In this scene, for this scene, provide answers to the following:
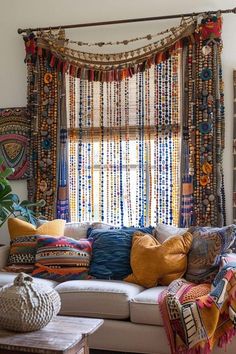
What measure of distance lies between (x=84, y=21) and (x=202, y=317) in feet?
9.49

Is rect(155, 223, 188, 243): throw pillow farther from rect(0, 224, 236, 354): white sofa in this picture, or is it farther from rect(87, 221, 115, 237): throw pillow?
rect(0, 224, 236, 354): white sofa

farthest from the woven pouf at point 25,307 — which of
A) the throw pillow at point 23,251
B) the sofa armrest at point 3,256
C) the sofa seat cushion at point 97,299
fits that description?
the sofa armrest at point 3,256

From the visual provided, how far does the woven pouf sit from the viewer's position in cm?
229

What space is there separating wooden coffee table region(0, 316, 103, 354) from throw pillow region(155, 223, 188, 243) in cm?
132

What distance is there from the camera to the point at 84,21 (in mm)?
4465

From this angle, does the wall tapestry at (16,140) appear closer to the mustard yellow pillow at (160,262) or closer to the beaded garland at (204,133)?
the beaded garland at (204,133)

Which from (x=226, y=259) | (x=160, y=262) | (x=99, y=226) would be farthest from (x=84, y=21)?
(x=226, y=259)

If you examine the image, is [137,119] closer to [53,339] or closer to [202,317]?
[202,317]

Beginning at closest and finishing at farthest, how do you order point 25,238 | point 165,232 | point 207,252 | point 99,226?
point 207,252 → point 165,232 → point 25,238 → point 99,226

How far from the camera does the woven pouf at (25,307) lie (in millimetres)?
2293

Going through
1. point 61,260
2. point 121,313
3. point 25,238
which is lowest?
point 121,313

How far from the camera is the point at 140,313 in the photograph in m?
3.01

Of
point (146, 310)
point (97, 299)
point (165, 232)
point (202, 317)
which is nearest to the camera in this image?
point (202, 317)

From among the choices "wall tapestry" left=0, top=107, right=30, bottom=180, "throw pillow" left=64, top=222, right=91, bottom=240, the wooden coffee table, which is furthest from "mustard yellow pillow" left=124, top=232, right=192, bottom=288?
"wall tapestry" left=0, top=107, right=30, bottom=180
